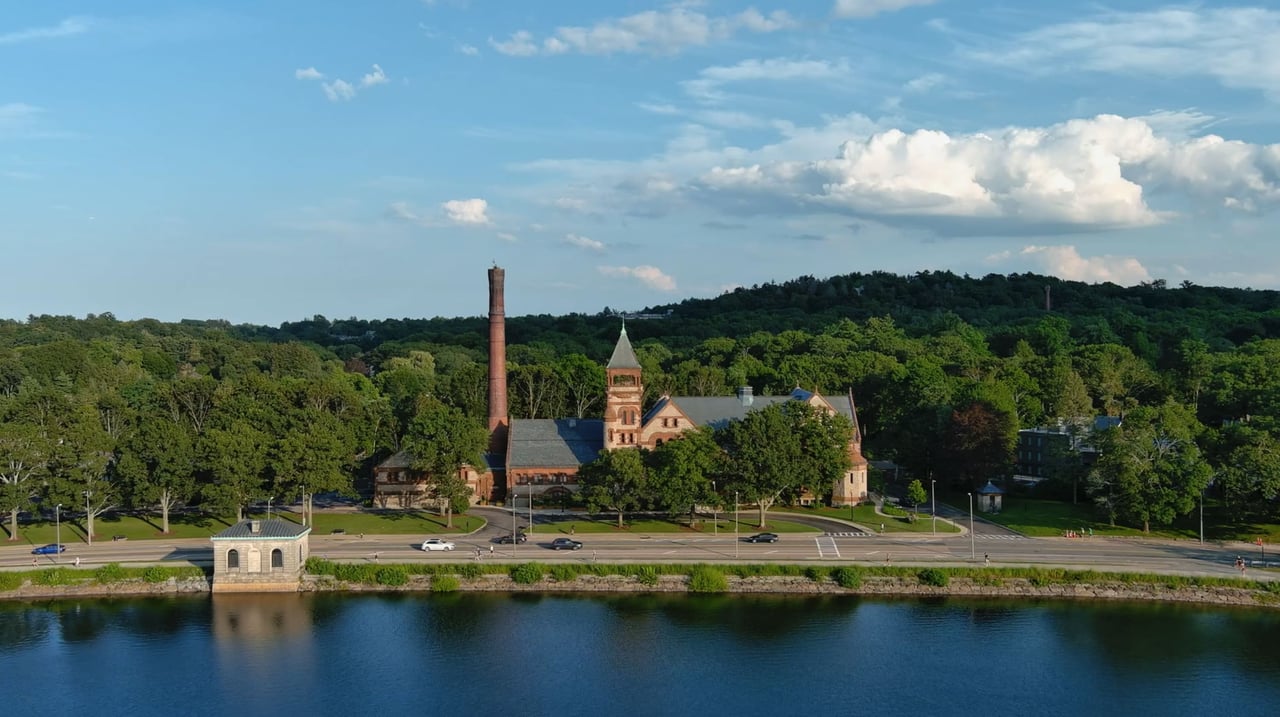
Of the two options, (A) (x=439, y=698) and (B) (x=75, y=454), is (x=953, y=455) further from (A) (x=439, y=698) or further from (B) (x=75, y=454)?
(B) (x=75, y=454)

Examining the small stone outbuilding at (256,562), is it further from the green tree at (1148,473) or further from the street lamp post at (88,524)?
the green tree at (1148,473)

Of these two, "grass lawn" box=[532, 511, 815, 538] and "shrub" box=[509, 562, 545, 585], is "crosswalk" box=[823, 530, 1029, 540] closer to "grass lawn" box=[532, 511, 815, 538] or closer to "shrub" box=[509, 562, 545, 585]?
"grass lawn" box=[532, 511, 815, 538]

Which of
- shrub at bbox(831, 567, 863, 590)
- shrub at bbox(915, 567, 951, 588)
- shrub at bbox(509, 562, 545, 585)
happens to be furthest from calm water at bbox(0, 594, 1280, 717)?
shrub at bbox(915, 567, 951, 588)

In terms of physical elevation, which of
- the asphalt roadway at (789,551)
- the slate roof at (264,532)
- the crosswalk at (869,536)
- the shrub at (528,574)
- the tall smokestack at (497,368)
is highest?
the tall smokestack at (497,368)

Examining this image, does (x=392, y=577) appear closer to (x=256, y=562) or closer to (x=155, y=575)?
(x=256, y=562)

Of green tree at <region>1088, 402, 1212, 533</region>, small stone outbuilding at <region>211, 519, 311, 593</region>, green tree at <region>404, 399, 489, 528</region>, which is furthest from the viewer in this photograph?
green tree at <region>404, 399, 489, 528</region>

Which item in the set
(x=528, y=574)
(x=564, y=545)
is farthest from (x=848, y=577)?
(x=528, y=574)

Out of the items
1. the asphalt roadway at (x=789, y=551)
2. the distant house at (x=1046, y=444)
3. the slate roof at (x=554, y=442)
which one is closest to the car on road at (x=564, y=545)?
the asphalt roadway at (x=789, y=551)
